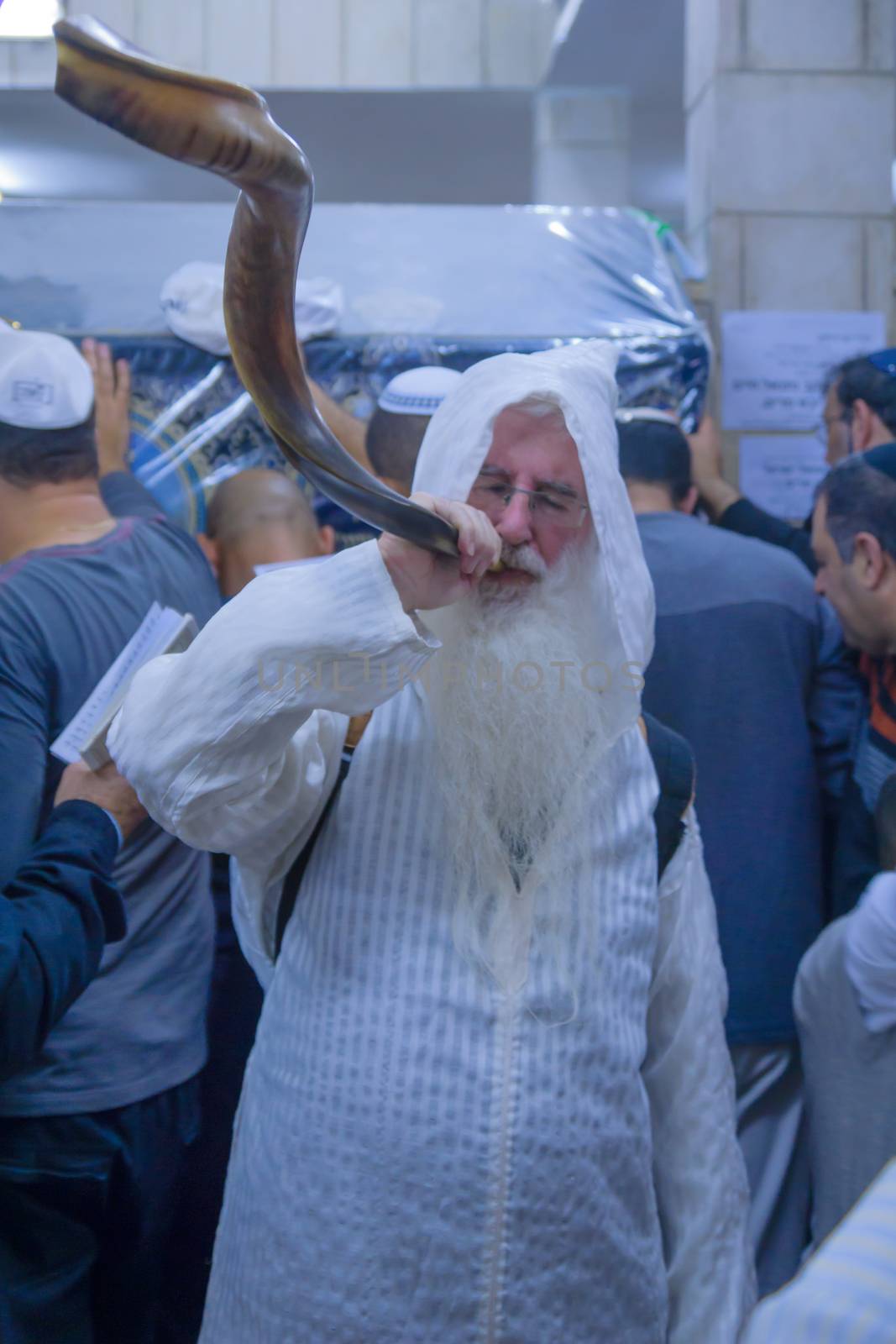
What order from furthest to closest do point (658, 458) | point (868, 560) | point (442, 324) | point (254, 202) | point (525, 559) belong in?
1. point (442, 324)
2. point (658, 458)
3. point (868, 560)
4. point (525, 559)
5. point (254, 202)

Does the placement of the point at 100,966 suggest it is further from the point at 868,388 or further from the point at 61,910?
the point at 868,388

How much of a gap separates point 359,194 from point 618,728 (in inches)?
335

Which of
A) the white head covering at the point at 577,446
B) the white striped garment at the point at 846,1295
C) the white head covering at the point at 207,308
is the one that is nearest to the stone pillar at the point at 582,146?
the white head covering at the point at 207,308

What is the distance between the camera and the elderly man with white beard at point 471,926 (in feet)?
3.99

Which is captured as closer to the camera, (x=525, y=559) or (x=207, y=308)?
(x=525, y=559)

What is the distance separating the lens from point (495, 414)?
4.80 feet

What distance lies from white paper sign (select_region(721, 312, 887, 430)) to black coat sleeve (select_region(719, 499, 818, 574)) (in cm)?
76

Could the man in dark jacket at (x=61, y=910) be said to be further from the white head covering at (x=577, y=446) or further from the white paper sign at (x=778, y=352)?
the white paper sign at (x=778, y=352)

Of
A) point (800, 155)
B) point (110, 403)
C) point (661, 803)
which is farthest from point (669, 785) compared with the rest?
point (800, 155)

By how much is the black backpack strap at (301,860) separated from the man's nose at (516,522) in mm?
306

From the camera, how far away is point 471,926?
4.34 ft

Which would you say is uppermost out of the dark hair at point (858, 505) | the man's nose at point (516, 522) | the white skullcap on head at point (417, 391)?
the white skullcap on head at point (417, 391)

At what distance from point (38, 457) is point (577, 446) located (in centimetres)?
90

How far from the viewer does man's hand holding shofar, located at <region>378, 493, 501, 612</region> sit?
1.22m
